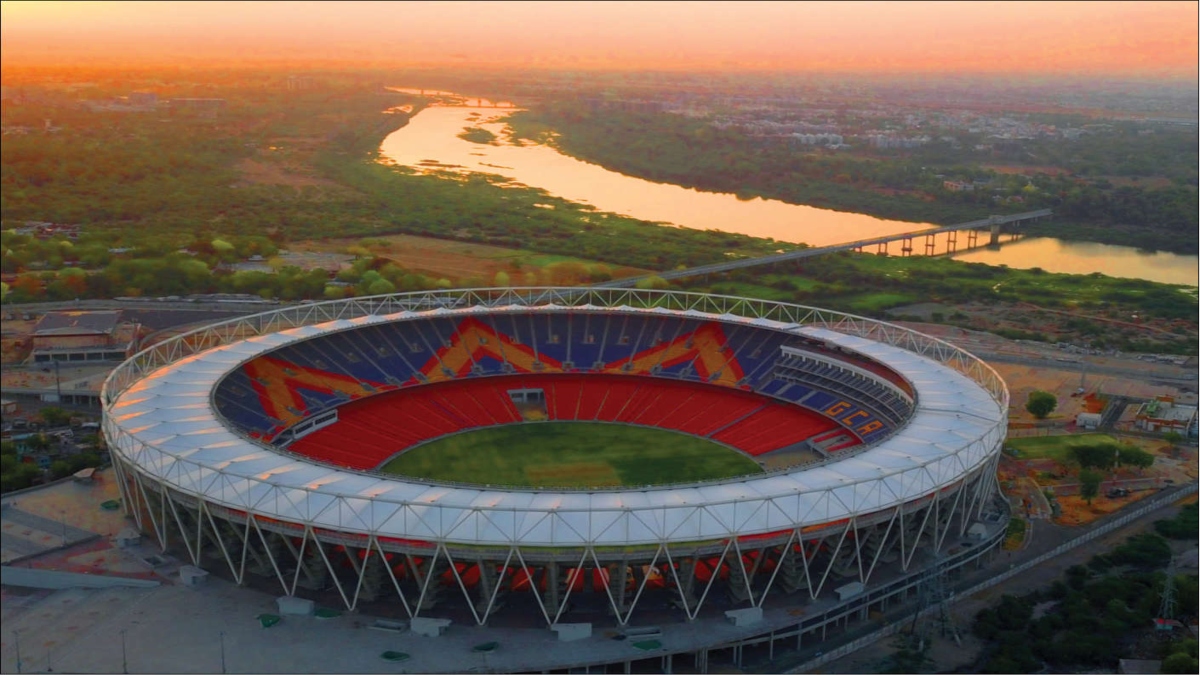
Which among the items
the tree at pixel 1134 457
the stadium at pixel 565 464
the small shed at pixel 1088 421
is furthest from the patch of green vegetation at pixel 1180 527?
the small shed at pixel 1088 421

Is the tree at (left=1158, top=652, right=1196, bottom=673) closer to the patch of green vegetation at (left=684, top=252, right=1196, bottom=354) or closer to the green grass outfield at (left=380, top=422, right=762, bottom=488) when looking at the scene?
the green grass outfield at (left=380, top=422, right=762, bottom=488)

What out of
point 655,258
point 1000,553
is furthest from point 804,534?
point 655,258

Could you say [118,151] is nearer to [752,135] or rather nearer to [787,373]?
[787,373]

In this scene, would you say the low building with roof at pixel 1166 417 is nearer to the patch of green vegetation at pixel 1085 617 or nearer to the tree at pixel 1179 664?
the patch of green vegetation at pixel 1085 617

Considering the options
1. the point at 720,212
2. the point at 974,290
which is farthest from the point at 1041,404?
the point at 720,212

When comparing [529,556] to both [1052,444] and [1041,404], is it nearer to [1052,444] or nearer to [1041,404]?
[1052,444]

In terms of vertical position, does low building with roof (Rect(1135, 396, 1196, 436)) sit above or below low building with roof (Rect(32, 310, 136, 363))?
above

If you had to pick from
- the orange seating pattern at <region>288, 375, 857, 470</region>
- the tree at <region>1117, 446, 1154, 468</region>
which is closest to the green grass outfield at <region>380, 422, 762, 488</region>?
the orange seating pattern at <region>288, 375, 857, 470</region>
